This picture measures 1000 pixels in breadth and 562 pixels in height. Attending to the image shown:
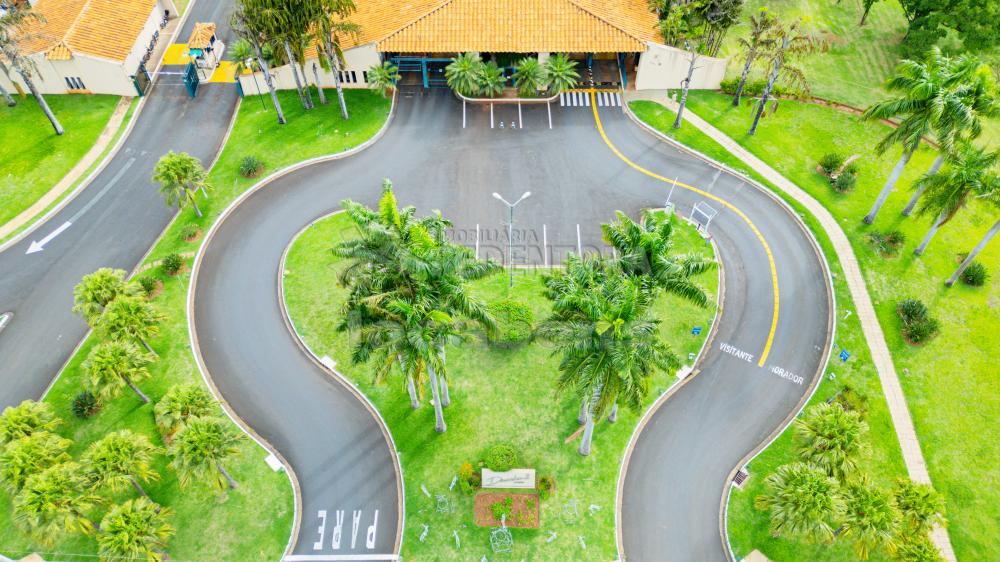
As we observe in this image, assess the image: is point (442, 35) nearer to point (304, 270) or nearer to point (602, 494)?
point (304, 270)

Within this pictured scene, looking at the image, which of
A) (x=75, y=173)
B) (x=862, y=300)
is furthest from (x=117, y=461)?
(x=862, y=300)

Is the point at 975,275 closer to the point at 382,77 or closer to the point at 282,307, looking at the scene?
the point at 382,77

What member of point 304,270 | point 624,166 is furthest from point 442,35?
point 304,270

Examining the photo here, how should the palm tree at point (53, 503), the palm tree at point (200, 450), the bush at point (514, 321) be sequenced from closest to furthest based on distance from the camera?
the palm tree at point (53, 503), the palm tree at point (200, 450), the bush at point (514, 321)

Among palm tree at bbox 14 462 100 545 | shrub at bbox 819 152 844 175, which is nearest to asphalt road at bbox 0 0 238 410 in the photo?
palm tree at bbox 14 462 100 545

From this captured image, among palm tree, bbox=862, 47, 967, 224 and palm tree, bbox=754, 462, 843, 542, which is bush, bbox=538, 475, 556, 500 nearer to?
palm tree, bbox=754, 462, 843, 542

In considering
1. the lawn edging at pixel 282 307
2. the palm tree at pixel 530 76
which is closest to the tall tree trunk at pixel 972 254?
the palm tree at pixel 530 76

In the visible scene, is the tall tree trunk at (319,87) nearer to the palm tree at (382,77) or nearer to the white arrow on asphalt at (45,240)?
the palm tree at (382,77)
